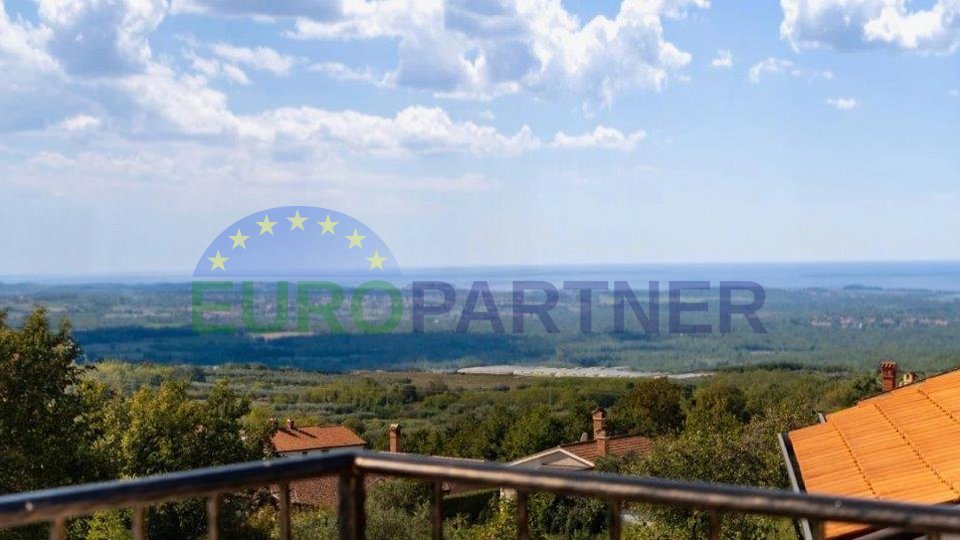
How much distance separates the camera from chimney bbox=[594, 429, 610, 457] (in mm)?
30848

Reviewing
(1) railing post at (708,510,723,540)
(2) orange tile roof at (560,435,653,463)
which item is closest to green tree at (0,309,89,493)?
(2) orange tile roof at (560,435,653,463)

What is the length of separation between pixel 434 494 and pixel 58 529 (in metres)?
0.67

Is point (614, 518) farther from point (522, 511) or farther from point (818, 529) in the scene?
point (818, 529)

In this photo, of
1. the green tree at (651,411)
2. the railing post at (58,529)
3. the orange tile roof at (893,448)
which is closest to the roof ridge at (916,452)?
the orange tile roof at (893,448)

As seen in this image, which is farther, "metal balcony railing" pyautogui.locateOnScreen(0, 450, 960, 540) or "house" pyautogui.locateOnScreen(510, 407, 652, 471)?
"house" pyautogui.locateOnScreen(510, 407, 652, 471)

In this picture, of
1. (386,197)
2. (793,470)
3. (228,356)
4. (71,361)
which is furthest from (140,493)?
(386,197)

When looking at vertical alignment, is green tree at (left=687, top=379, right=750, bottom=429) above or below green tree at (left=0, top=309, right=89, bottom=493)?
below

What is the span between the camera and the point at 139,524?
1.68 m

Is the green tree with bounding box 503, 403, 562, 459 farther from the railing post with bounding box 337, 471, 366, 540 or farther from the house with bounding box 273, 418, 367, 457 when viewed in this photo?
the railing post with bounding box 337, 471, 366, 540

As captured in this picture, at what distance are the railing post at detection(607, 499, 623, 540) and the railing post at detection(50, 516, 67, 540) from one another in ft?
2.93

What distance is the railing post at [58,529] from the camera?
1529 mm

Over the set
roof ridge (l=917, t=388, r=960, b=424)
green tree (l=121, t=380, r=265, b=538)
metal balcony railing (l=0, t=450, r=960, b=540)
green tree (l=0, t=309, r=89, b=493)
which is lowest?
green tree (l=121, t=380, r=265, b=538)

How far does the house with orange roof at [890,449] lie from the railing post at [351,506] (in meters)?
2.89

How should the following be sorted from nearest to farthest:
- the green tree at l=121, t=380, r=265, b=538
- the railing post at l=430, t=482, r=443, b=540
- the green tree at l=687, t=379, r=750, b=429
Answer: the railing post at l=430, t=482, r=443, b=540 < the green tree at l=121, t=380, r=265, b=538 < the green tree at l=687, t=379, r=750, b=429
